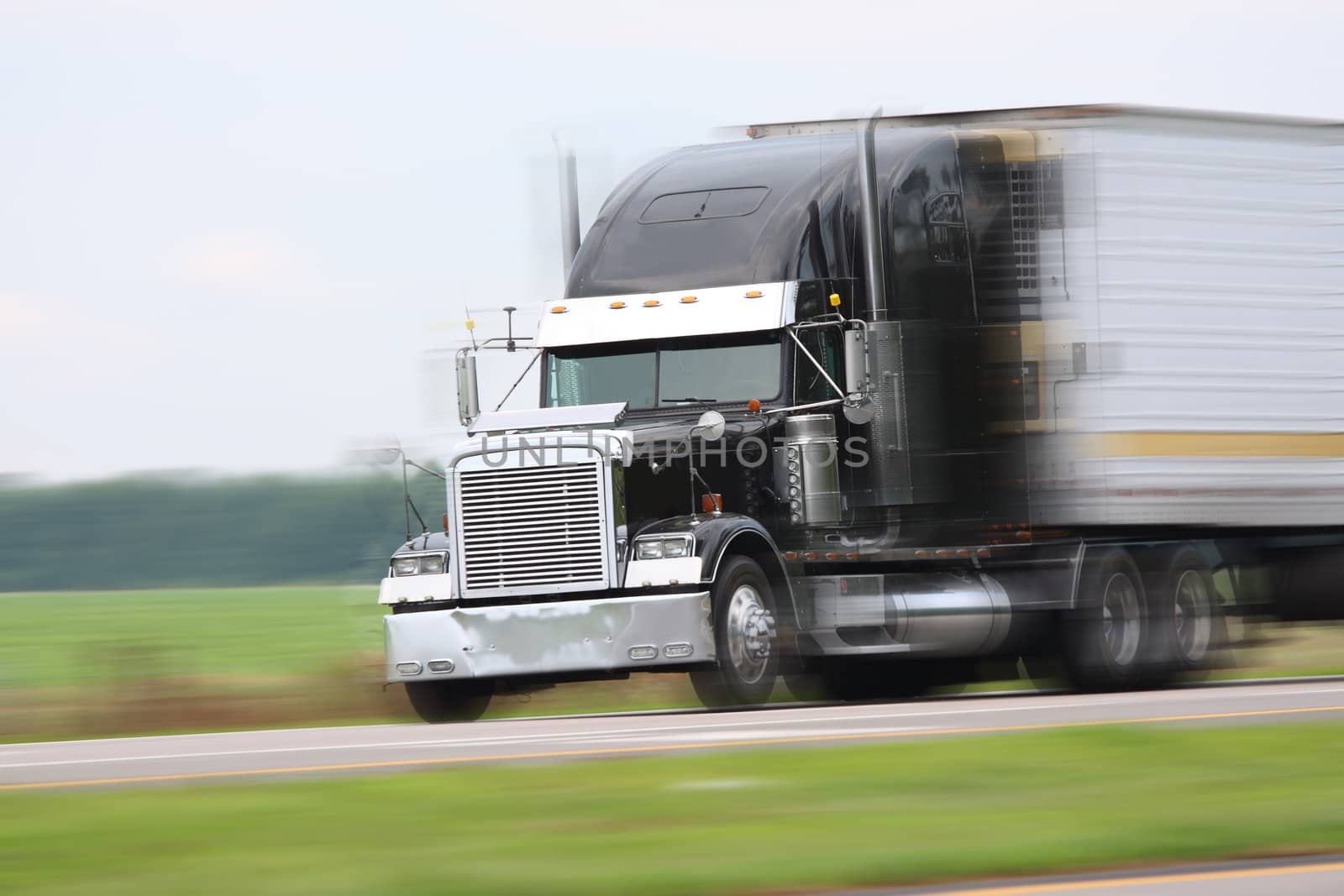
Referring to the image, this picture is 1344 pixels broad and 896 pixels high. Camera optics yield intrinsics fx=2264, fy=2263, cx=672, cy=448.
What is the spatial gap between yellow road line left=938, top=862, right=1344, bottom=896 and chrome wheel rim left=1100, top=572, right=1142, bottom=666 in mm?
9531

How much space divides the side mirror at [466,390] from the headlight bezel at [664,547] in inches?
86.8

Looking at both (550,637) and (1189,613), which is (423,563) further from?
(1189,613)

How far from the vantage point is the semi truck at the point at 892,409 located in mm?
16125

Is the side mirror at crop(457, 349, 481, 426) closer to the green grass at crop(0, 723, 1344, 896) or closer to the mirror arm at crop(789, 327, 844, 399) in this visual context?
the mirror arm at crop(789, 327, 844, 399)

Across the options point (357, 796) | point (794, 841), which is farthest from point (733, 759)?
point (794, 841)

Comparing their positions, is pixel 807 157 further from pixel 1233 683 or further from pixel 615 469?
pixel 1233 683

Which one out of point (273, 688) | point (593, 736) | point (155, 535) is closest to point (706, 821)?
point (593, 736)

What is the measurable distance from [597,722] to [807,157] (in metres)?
4.80

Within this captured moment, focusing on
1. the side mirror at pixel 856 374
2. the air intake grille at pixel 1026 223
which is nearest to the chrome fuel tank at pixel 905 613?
the side mirror at pixel 856 374

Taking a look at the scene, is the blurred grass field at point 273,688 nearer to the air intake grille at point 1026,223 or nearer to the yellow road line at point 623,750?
the air intake grille at point 1026,223

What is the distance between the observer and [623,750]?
12.1 meters

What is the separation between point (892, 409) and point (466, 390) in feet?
10.7

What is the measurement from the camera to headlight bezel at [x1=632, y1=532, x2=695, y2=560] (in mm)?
15617

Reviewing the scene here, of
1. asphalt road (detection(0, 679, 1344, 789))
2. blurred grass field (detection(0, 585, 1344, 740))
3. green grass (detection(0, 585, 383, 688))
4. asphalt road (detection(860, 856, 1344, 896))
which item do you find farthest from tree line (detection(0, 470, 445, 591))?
asphalt road (detection(860, 856, 1344, 896))
